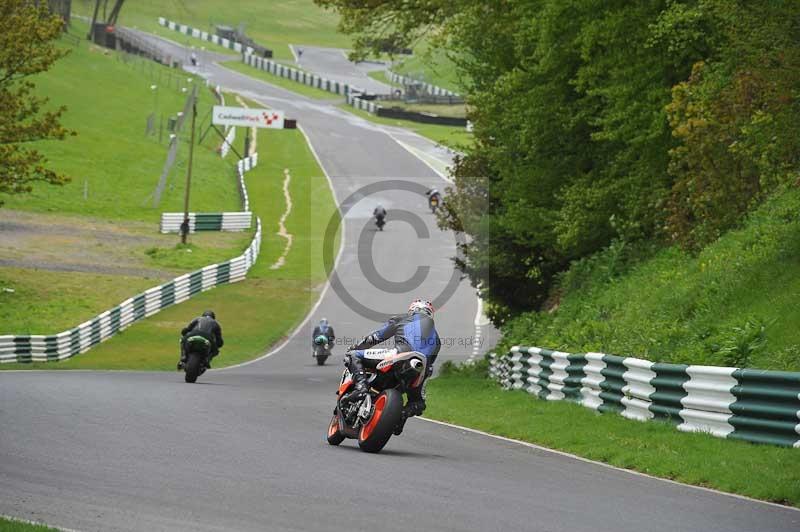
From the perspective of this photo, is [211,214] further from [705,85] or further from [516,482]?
[516,482]

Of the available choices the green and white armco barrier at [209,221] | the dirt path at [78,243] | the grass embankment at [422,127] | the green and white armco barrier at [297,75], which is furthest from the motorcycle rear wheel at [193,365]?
the green and white armco barrier at [297,75]

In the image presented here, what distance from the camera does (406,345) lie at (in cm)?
1325

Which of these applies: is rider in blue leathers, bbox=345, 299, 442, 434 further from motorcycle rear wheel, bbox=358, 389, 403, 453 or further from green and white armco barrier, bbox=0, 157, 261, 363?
green and white armco barrier, bbox=0, 157, 261, 363

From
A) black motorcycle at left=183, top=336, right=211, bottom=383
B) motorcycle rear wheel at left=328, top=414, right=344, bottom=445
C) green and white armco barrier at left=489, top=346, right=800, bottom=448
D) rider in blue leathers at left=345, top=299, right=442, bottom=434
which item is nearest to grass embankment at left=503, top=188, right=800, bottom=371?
green and white armco barrier at left=489, top=346, right=800, bottom=448

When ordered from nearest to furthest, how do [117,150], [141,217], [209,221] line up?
[209,221]
[141,217]
[117,150]

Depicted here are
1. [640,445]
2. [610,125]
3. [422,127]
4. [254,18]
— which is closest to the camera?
[640,445]

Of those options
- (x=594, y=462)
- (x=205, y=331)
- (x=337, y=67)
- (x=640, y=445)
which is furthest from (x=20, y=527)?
(x=337, y=67)

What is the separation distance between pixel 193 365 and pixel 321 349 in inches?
485

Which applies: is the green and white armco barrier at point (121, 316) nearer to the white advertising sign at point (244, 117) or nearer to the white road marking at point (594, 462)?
the white road marking at point (594, 462)

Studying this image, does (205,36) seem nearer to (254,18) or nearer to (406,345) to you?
(254,18)

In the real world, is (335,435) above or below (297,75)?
below

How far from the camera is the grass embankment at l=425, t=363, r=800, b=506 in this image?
36.2 ft

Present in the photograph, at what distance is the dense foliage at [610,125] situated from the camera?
1961 cm

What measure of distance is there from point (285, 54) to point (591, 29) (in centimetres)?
11915
